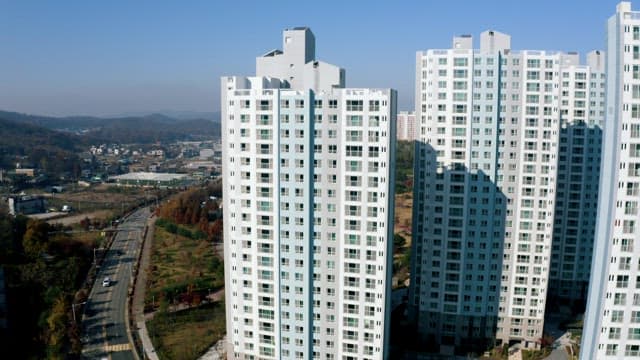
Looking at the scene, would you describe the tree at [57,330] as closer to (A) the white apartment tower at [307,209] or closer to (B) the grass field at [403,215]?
(A) the white apartment tower at [307,209]

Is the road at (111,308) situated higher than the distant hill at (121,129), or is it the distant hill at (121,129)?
the distant hill at (121,129)

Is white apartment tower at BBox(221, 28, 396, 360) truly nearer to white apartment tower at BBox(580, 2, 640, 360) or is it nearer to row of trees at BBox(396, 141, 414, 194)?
white apartment tower at BBox(580, 2, 640, 360)

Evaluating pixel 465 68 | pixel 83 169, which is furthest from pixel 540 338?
pixel 83 169

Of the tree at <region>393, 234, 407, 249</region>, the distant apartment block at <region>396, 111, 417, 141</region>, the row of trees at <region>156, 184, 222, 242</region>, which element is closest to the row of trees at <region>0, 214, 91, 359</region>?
the row of trees at <region>156, 184, 222, 242</region>

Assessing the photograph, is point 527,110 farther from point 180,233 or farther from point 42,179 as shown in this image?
point 42,179

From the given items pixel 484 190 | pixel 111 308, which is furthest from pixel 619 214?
pixel 111 308

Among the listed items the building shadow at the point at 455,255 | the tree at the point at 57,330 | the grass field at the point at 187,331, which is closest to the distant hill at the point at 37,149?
the tree at the point at 57,330

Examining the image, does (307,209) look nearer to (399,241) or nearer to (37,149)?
(399,241)

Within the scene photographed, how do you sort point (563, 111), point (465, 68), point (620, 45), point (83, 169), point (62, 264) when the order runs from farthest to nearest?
1. point (83, 169)
2. point (62, 264)
3. point (563, 111)
4. point (465, 68)
5. point (620, 45)
